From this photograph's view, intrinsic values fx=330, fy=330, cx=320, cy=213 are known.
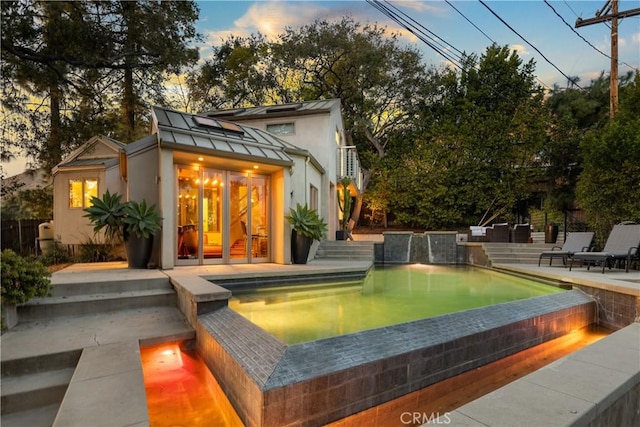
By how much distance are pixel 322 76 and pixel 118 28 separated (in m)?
14.7

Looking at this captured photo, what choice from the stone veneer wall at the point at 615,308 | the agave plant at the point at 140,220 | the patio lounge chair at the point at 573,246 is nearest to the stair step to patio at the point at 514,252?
the patio lounge chair at the point at 573,246

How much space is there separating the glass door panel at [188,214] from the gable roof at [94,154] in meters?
3.68

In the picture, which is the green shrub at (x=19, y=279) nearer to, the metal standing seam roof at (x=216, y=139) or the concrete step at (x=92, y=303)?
the concrete step at (x=92, y=303)

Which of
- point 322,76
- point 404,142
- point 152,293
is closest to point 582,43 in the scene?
point 404,142

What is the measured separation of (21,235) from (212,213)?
8.85 metres

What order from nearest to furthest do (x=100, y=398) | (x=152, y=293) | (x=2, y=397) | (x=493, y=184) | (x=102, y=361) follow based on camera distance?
(x=100, y=398), (x=2, y=397), (x=102, y=361), (x=152, y=293), (x=493, y=184)

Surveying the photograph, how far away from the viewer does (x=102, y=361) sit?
3.15 metres

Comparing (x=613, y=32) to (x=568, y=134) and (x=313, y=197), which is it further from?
(x=313, y=197)

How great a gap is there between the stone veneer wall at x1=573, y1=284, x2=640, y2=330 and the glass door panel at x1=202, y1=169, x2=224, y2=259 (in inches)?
314

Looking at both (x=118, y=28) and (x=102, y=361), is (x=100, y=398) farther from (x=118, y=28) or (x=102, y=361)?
(x=118, y=28)

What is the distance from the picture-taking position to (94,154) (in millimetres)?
11438

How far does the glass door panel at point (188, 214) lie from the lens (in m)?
8.07

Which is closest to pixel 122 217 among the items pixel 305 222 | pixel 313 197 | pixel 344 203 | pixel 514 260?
pixel 305 222

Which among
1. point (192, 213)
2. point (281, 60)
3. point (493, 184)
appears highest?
point (281, 60)
